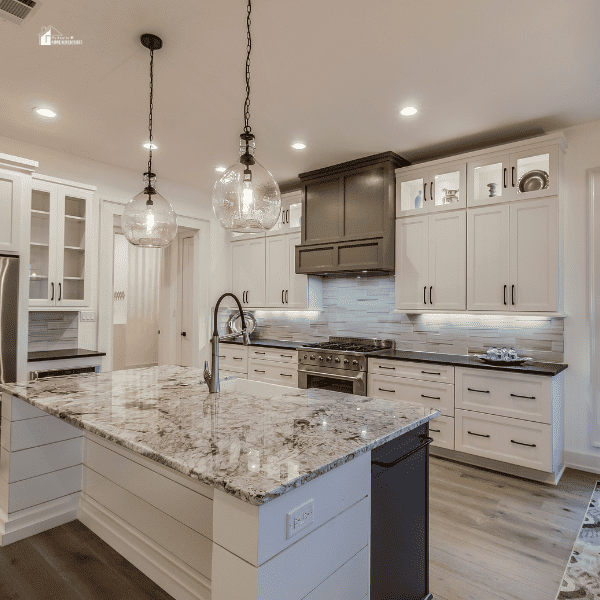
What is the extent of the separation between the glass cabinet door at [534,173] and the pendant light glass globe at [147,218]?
284 cm

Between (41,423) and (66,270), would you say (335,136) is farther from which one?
(41,423)

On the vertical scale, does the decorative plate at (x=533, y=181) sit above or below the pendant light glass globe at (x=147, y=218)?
above

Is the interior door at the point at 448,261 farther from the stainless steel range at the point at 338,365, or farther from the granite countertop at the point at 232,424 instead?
the granite countertop at the point at 232,424

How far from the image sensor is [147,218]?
2.34 metres

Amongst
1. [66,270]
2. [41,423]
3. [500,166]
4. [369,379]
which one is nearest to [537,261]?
[500,166]

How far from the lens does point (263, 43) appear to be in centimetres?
239

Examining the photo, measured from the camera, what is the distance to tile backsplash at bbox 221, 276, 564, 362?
3568mm

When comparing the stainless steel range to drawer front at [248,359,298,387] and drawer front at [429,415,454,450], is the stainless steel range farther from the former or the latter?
drawer front at [429,415,454,450]

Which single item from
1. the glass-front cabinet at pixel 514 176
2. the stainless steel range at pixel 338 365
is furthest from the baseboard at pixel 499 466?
the glass-front cabinet at pixel 514 176

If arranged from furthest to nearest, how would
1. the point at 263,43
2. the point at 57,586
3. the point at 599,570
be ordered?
the point at 263,43 < the point at 599,570 < the point at 57,586

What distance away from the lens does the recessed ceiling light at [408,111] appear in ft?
10.2

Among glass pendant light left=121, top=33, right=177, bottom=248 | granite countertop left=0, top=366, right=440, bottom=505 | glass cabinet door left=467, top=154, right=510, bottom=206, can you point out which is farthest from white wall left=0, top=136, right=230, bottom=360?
glass cabinet door left=467, top=154, right=510, bottom=206

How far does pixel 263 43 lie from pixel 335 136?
1.42m

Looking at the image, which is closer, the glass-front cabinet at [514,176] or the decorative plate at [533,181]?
the glass-front cabinet at [514,176]
